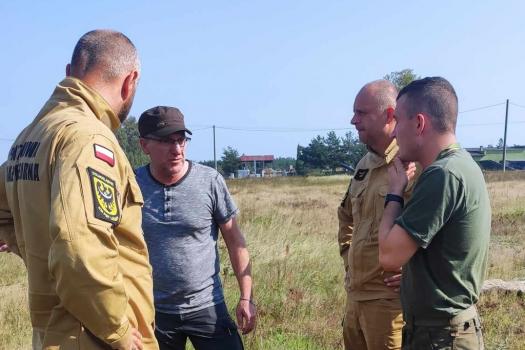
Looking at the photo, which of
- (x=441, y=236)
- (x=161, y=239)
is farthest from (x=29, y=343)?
(x=441, y=236)

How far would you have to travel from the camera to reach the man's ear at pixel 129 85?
2287 mm

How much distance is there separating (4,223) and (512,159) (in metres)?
93.7

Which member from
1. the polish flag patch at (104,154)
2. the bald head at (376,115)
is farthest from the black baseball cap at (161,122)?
the polish flag patch at (104,154)

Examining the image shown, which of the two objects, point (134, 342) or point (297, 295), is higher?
point (134, 342)

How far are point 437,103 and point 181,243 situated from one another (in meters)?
1.66

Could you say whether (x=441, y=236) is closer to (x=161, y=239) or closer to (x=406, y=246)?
(x=406, y=246)

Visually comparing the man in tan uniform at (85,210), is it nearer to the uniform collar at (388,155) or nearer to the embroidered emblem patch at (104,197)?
the embroidered emblem patch at (104,197)

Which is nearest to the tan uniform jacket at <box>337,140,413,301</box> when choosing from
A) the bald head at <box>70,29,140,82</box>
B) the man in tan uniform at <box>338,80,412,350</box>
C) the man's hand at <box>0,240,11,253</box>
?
the man in tan uniform at <box>338,80,412,350</box>

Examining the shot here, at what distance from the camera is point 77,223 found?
1.81 meters

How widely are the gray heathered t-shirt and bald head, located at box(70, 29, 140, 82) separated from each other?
1.16m

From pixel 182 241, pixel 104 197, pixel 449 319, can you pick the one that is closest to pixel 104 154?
pixel 104 197

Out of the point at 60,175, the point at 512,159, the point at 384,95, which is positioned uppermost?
the point at 384,95

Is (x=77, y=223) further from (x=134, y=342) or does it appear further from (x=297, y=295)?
(x=297, y=295)

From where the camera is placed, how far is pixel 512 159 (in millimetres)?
86625
